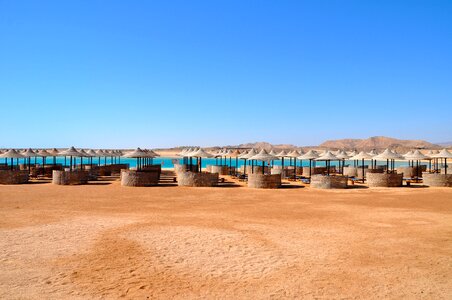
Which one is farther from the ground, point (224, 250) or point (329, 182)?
point (329, 182)

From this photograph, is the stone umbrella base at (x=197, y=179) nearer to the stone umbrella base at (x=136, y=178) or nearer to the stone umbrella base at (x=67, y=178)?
the stone umbrella base at (x=136, y=178)

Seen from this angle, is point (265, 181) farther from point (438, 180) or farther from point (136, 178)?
point (438, 180)

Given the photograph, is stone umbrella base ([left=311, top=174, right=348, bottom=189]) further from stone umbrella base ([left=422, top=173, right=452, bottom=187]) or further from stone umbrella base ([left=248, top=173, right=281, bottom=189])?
stone umbrella base ([left=422, top=173, right=452, bottom=187])

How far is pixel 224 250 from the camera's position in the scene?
7426mm

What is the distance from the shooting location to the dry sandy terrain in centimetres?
549

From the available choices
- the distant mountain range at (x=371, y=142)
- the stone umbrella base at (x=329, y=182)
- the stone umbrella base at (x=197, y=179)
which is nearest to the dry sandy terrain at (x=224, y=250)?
the stone umbrella base at (x=329, y=182)

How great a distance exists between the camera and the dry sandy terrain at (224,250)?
5492 millimetres

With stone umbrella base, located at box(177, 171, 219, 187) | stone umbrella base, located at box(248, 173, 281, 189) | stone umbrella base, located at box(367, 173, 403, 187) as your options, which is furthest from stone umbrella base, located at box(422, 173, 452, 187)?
stone umbrella base, located at box(177, 171, 219, 187)

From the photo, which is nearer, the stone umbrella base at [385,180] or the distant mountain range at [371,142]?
the stone umbrella base at [385,180]

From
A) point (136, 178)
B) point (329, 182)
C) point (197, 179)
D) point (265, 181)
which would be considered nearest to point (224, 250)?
point (265, 181)

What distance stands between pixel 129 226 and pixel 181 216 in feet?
6.25

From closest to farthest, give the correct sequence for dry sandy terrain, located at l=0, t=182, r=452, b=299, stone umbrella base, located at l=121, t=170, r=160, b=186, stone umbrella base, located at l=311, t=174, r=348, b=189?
dry sandy terrain, located at l=0, t=182, r=452, b=299 < stone umbrella base, located at l=311, t=174, r=348, b=189 < stone umbrella base, located at l=121, t=170, r=160, b=186

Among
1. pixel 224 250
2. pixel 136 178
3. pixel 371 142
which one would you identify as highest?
pixel 371 142

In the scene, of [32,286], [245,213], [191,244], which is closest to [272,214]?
[245,213]
